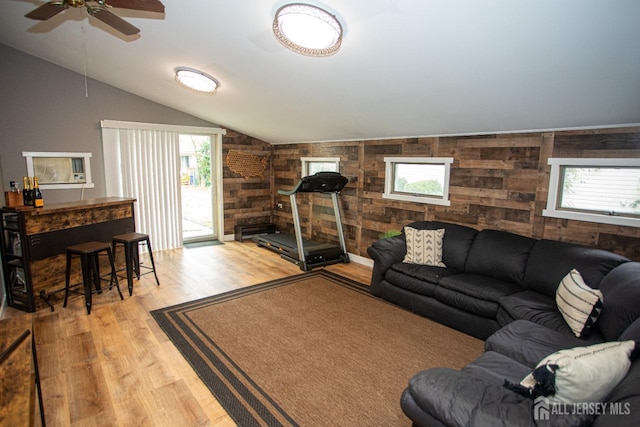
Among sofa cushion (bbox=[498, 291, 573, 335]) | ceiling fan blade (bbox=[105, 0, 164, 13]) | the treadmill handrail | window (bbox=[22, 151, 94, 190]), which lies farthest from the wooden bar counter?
sofa cushion (bbox=[498, 291, 573, 335])

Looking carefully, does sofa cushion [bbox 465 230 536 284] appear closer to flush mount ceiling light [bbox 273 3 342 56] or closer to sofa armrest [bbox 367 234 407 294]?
sofa armrest [bbox 367 234 407 294]

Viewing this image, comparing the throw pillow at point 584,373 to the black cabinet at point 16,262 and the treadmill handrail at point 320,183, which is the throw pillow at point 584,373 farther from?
the black cabinet at point 16,262

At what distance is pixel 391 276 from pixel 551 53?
2.48 metres

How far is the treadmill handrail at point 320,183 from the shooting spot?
496cm

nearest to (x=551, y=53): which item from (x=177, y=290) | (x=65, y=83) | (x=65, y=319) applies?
(x=177, y=290)

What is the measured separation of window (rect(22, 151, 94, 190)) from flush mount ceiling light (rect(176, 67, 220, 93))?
234 centimetres

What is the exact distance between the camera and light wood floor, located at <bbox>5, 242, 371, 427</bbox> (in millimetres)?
2180

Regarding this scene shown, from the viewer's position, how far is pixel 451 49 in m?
2.46

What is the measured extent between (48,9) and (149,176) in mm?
3610

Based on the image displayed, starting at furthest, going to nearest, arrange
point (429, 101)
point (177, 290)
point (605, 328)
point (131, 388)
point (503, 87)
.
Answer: point (177, 290) → point (429, 101) → point (503, 87) → point (131, 388) → point (605, 328)

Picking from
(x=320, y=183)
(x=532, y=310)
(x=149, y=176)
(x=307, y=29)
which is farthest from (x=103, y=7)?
(x=532, y=310)

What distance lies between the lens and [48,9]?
239cm

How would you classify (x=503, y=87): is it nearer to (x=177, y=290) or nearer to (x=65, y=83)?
(x=177, y=290)

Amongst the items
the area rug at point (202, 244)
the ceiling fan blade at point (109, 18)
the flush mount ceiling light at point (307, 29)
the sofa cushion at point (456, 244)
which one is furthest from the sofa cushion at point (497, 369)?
the area rug at point (202, 244)
